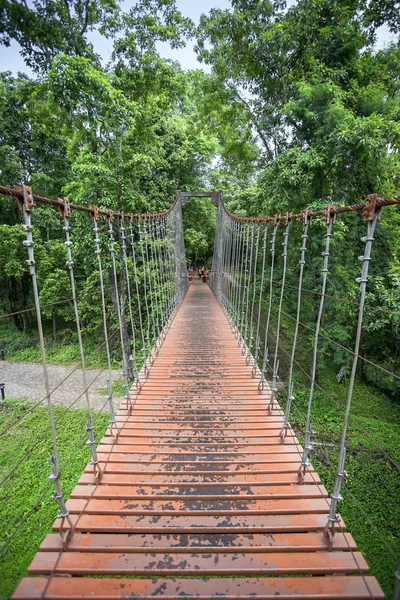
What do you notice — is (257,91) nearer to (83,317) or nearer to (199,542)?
(83,317)

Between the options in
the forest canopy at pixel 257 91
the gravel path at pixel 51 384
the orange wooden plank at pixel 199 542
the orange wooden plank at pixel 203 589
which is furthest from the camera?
the gravel path at pixel 51 384

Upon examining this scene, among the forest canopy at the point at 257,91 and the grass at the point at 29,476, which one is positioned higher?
the forest canopy at the point at 257,91

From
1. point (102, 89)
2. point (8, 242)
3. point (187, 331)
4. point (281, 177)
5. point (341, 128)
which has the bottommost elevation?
point (187, 331)

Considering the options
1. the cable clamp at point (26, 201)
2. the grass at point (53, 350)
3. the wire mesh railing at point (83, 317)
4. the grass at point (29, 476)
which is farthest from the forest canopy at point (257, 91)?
the grass at point (53, 350)

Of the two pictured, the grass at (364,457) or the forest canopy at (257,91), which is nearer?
the grass at (364,457)

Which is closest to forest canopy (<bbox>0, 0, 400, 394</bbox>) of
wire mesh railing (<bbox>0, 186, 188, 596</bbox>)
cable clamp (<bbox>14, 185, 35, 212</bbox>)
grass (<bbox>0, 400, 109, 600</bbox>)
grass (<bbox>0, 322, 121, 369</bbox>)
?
wire mesh railing (<bbox>0, 186, 188, 596</bbox>)

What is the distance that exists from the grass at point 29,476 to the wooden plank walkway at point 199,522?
0.66 meters

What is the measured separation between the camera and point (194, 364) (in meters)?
2.87

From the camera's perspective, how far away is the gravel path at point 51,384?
259 inches

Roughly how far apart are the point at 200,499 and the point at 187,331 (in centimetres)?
289

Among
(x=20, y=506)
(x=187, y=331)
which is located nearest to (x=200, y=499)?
(x=187, y=331)

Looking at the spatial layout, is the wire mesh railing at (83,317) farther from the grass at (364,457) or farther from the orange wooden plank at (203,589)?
the grass at (364,457)

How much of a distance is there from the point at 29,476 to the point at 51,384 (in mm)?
3196

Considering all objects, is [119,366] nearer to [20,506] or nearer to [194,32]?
[20,506]
